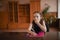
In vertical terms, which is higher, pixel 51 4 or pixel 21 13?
pixel 51 4

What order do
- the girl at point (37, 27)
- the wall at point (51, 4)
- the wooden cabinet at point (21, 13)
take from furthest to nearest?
the wall at point (51, 4) < the wooden cabinet at point (21, 13) < the girl at point (37, 27)

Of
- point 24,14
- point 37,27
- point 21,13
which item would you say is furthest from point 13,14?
point 37,27

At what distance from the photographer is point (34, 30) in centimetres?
211

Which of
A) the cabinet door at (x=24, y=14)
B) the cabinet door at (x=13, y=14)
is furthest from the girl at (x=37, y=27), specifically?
the cabinet door at (x=24, y=14)

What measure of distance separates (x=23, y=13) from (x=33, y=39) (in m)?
9.26

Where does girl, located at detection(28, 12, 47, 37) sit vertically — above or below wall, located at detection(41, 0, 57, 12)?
below

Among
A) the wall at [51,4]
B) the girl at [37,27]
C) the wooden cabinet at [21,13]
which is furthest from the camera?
the wall at [51,4]

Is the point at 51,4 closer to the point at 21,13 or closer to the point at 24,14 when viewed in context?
the point at 24,14

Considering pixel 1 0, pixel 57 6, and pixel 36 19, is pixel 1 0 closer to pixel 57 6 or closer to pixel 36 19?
pixel 57 6

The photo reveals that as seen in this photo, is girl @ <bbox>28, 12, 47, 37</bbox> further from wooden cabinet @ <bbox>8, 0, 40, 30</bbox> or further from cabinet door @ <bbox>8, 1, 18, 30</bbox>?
cabinet door @ <bbox>8, 1, 18, 30</bbox>

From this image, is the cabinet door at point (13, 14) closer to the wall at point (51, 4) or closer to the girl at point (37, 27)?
the wall at point (51, 4)

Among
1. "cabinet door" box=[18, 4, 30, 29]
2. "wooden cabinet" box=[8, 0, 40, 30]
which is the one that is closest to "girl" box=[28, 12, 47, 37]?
"wooden cabinet" box=[8, 0, 40, 30]

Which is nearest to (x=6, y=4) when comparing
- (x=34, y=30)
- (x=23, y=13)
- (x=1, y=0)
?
(x=1, y=0)

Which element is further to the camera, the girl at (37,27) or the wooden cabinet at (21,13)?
the wooden cabinet at (21,13)
